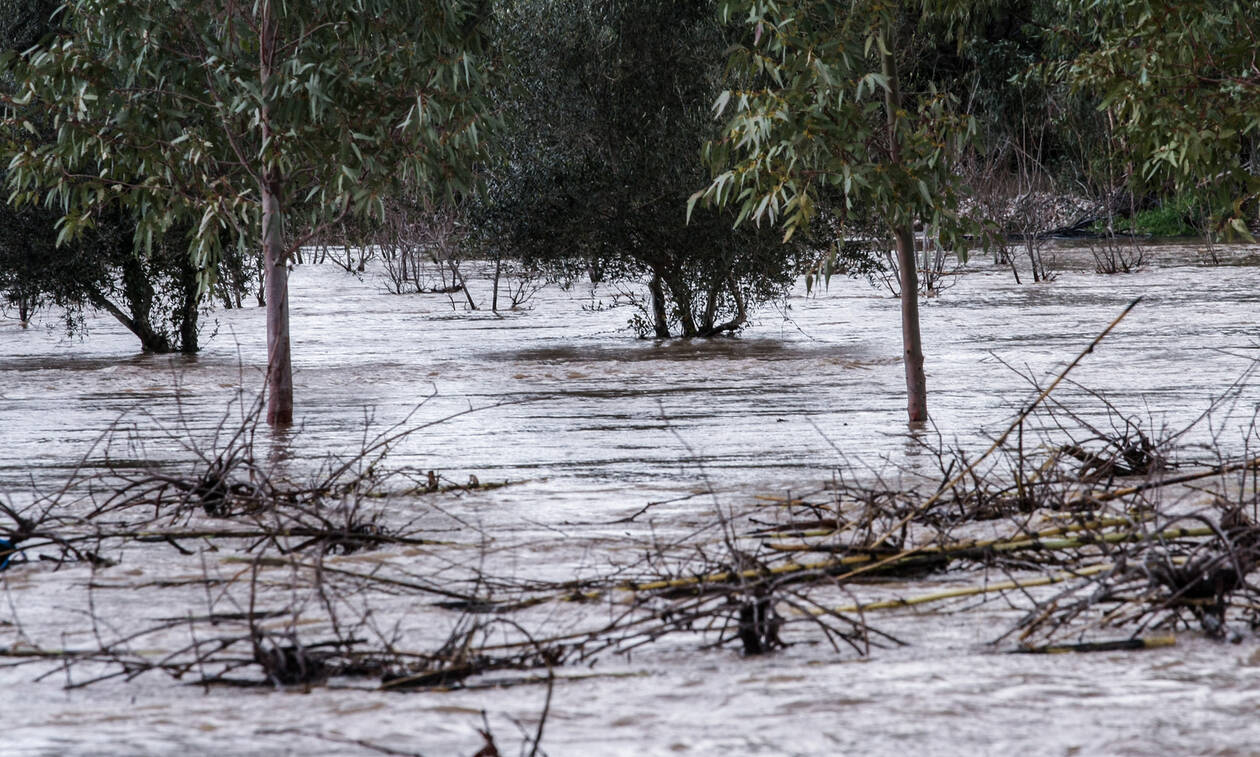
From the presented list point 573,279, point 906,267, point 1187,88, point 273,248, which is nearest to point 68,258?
point 573,279

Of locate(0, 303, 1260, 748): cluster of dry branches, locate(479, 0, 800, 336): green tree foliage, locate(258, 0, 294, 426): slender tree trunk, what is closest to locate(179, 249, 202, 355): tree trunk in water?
locate(479, 0, 800, 336): green tree foliage

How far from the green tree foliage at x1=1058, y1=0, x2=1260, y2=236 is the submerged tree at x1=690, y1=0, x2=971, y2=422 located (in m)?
1.05

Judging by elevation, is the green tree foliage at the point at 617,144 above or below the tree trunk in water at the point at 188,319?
above

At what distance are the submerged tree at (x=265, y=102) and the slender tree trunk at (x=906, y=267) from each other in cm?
289

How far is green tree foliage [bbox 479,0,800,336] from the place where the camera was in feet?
61.0

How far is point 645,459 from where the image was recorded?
9.34 m

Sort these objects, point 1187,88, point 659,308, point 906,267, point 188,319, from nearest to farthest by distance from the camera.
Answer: point 1187,88, point 906,267, point 188,319, point 659,308

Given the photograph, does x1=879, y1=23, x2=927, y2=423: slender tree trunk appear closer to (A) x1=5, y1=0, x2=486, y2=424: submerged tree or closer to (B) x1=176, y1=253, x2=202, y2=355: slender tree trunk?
(A) x1=5, y1=0, x2=486, y2=424: submerged tree

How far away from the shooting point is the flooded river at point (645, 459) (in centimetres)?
352

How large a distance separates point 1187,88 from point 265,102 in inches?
237

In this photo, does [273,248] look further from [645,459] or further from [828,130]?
[828,130]

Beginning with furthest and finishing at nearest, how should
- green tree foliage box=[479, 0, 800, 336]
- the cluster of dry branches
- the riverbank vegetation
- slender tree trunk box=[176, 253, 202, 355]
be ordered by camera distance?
1. slender tree trunk box=[176, 253, 202, 355]
2. green tree foliage box=[479, 0, 800, 336]
3. the riverbank vegetation
4. the cluster of dry branches

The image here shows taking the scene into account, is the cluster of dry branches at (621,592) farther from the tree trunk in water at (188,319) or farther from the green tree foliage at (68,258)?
the tree trunk in water at (188,319)

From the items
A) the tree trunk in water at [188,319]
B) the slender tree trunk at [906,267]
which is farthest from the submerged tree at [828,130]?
the tree trunk in water at [188,319]
